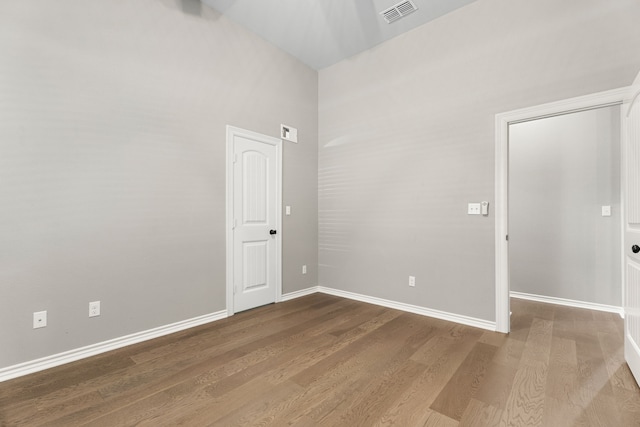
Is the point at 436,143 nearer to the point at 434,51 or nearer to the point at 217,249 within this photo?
the point at 434,51

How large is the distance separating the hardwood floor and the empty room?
2cm

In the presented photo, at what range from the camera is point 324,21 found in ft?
10.9

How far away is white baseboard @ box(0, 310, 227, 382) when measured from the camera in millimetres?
2037

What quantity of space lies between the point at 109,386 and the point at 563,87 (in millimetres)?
4252

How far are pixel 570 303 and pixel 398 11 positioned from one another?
13.5 ft

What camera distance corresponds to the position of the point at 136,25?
2.61 metres

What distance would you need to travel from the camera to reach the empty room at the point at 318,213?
193cm

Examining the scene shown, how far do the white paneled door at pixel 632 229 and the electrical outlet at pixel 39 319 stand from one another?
160 inches

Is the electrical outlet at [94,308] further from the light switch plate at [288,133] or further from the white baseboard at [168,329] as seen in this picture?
the light switch plate at [288,133]

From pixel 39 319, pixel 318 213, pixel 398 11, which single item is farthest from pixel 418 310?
pixel 39 319

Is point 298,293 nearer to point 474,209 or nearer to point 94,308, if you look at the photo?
point 94,308

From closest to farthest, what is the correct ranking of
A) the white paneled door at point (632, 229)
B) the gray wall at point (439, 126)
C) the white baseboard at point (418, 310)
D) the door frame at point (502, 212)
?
the white paneled door at point (632, 229) < the gray wall at point (439, 126) < the door frame at point (502, 212) < the white baseboard at point (418, 310)

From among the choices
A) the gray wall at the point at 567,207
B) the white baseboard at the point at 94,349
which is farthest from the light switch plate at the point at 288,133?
the gray wall at the point at 567,207

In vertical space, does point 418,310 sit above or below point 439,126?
below
